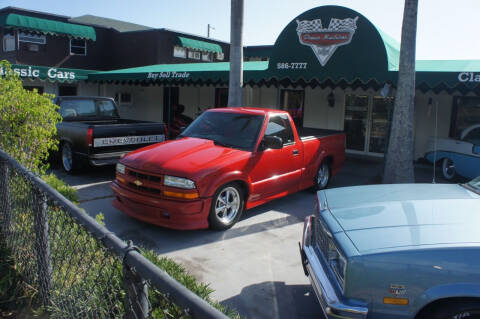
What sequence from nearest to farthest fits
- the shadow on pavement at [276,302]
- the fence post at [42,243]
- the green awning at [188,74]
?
the fence post at [42,243], the shadow on pavement at [276,302], the green awning at [188,74]

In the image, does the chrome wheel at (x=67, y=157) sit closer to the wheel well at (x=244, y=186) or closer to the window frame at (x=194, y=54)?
the wheel well at (x=244, y=186)

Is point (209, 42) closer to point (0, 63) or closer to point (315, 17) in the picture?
point (315, 17)

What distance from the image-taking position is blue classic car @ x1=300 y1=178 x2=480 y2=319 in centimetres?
247

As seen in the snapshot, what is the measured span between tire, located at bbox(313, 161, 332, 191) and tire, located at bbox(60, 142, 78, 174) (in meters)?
5.28

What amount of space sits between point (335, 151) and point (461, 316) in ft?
21.1

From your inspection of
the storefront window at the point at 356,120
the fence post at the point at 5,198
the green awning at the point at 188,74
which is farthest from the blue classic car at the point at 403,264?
the storefront window at the point at 356,120

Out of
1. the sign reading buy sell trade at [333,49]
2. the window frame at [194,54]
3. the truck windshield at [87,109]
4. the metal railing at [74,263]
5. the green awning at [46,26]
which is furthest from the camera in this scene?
the window frame at [194,54]

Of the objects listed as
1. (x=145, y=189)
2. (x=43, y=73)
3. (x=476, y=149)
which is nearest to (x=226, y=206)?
(x=145, y=189)

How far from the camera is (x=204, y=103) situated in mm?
18656

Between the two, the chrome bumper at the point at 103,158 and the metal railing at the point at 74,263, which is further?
the chrome bumper at the point at 103,158

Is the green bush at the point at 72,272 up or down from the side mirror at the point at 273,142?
down

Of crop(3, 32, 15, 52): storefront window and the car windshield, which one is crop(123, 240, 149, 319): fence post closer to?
the car windshield

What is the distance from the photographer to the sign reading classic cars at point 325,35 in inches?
379

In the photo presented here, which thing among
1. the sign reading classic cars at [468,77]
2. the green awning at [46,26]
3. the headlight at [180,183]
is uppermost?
the green awning at [46,26]
